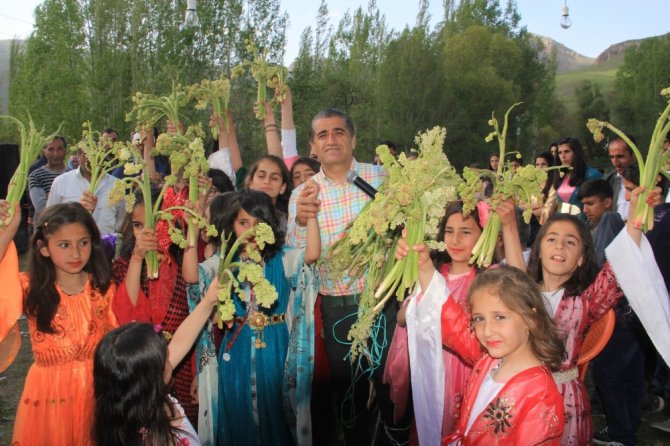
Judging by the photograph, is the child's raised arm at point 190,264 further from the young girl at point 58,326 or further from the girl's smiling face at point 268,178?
the girl's smiling face at point 268,178

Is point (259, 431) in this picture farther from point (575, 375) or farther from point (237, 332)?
point (575, 375)

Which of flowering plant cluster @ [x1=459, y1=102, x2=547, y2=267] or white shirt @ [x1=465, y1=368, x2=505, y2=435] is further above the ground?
flowering plant cluster @ [x1=459, y1=102, x2=547, y2=267]

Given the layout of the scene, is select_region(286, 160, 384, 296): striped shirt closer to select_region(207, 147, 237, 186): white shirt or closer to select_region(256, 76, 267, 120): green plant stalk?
select_region(256, 76, 267, 120): green plant stalk

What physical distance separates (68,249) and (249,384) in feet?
4.07

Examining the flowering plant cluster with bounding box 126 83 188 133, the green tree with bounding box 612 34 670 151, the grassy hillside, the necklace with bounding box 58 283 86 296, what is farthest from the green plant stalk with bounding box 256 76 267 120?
the grassy hillside

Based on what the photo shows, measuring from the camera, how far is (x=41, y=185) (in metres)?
8.28

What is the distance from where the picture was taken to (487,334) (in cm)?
248

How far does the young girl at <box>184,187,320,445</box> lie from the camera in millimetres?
3424

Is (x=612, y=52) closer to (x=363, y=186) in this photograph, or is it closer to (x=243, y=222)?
(x=363, y=186)

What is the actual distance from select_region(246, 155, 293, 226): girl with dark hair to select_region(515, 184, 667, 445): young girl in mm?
1869

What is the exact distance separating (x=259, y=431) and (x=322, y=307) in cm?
82

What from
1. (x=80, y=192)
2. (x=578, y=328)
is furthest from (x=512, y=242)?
(x=80, y=192)

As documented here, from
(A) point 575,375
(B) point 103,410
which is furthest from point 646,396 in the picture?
(B) point 103,410

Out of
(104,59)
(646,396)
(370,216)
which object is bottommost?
(646,396)
